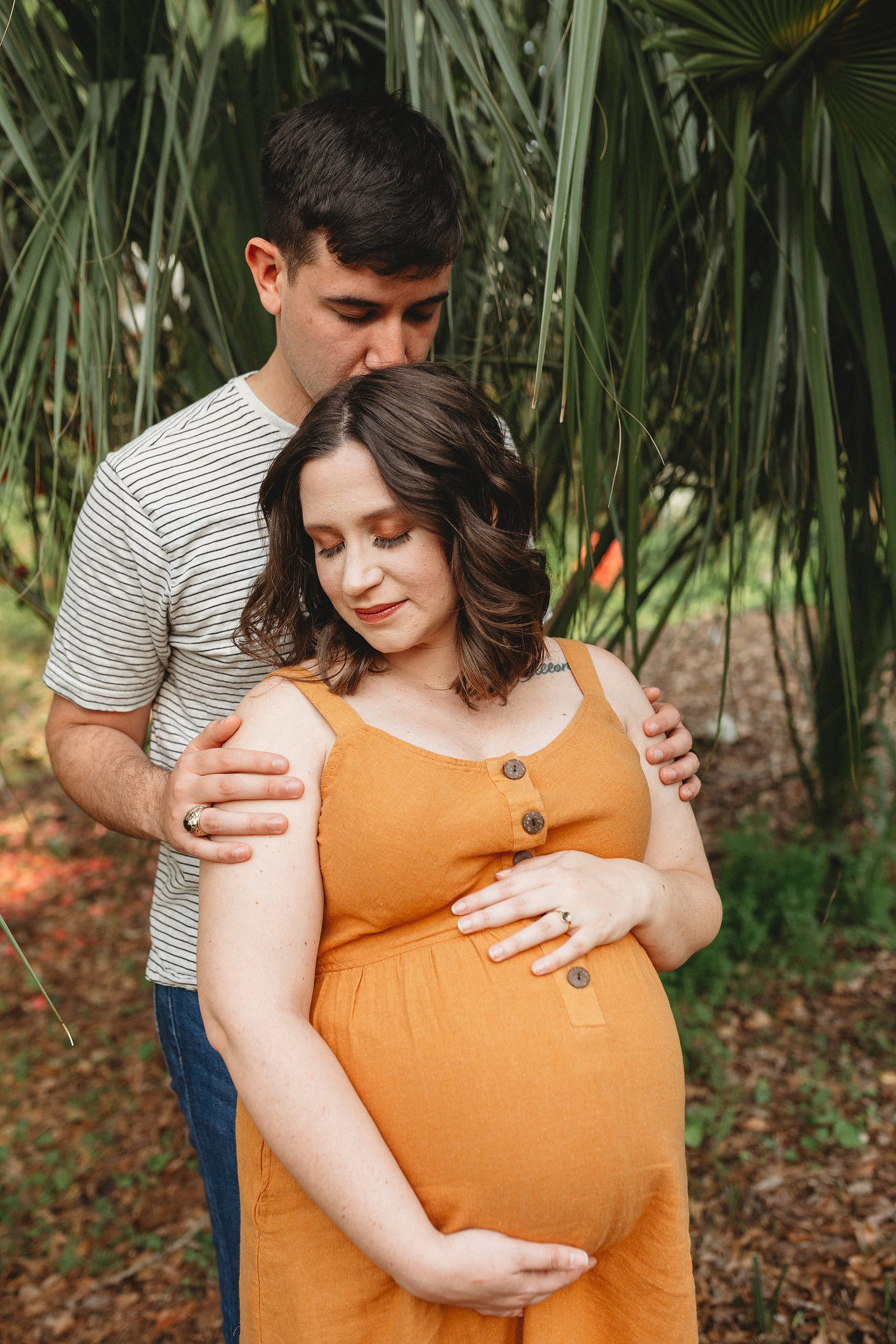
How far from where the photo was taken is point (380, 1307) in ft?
3.68

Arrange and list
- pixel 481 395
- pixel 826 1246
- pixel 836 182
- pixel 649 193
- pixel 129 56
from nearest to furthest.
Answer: pixel 481 395
pixel 649 193
pixel 129 56
pixel 836 182
pixel 826 1246

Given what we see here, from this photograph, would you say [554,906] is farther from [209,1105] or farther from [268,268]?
[268,268]

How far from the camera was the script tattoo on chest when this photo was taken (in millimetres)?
1334

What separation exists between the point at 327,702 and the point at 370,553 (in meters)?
0.18

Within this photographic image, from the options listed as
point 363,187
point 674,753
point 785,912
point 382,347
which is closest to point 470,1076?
point 674,753

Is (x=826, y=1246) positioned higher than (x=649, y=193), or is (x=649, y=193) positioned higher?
(x=649, y=193)

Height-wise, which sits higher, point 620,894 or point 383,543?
point 383,543

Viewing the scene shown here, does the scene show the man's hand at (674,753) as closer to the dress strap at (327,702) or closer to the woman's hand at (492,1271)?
the dress strap at (327,702)

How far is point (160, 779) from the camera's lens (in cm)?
132

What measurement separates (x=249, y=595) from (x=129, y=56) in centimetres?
117

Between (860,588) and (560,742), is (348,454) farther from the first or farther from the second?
(860,588)

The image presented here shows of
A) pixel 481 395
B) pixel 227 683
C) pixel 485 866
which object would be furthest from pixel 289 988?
pixel 481 395

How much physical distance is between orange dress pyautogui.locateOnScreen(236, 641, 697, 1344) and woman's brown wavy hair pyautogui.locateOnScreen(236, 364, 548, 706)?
11cm

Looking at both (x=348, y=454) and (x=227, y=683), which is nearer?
(x=348, y=454)
